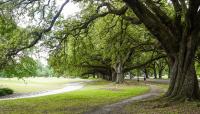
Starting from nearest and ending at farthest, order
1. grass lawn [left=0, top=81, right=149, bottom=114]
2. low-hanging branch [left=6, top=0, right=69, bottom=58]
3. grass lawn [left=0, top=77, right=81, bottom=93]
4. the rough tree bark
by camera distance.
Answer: low-hanging branch [left=6, top=0, right=69, bottom=58] < the rough tree bark < grass lawn [left=0, top=81, right=149, bottom=114] < grass lawn [left=0, top=77, right=81, bottom=93]

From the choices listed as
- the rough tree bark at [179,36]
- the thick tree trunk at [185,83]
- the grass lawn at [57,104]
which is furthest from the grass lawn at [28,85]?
the thick tree trunk at [185,83]

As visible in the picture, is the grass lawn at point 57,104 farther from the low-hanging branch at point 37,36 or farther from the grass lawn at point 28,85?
the low-hanging branch at point 37,36

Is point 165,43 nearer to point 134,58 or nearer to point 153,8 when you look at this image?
point 153,8

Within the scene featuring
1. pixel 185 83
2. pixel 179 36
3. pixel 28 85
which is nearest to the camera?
pixel 185 83

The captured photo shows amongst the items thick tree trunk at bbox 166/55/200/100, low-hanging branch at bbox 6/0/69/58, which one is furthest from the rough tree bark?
low-hanging branch at bbox 6/0/69/58

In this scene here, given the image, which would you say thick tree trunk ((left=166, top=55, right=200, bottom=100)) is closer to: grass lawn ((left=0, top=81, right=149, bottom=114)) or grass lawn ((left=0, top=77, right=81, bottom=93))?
grass lawn ((left=0, top=81, right=149, bottom=114))

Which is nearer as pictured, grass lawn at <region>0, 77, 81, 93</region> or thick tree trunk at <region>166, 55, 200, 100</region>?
thick tree trunk at <region>166, 55, 200, 100</region>

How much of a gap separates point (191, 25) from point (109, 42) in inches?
448

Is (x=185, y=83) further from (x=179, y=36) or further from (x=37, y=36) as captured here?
(x=37, y=36)

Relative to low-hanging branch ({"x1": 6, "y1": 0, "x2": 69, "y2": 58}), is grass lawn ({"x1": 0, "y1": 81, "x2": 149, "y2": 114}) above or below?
below

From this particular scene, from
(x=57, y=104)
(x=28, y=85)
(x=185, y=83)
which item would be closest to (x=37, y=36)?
(x=57, y=104)

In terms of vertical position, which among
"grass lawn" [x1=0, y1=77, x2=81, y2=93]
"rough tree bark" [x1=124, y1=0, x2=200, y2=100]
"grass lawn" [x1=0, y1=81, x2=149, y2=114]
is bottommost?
"grass lawn" [x1=0, y1=81, x2=149, y2=114]

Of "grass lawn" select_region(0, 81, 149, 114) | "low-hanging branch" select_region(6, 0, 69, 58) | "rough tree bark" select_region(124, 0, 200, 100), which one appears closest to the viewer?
"low-hanging branch" select_region(6, 0, 69, 58)

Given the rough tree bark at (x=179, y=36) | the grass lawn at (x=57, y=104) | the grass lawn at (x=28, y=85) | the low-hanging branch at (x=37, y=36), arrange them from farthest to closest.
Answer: the grass lawn at (x=28, y=85)
the grass lawn at (x=57, y=104)
the rough tree bark at (x=179, y=36)
the low-hanging branch at (x=37, y=36)
